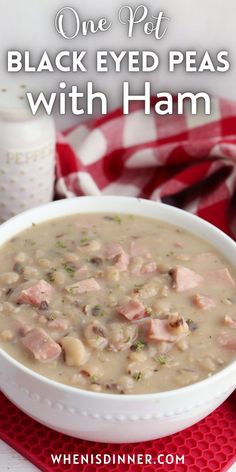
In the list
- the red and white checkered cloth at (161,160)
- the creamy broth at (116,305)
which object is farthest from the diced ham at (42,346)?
the red and white checkered cloth at (161,160)

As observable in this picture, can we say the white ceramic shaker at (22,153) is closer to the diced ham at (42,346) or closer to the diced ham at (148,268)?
the diced ham at (148,268)

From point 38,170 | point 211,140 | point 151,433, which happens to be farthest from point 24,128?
point 151,433

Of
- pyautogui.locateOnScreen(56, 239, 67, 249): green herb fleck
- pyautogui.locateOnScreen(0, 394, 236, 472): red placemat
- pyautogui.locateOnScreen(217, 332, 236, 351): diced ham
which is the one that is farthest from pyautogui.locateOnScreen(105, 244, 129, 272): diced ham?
pyautogui.locateOnScreen(0, 394, 236, 472): red placemat

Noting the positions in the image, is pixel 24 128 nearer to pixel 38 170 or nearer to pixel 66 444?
pixel 38 170

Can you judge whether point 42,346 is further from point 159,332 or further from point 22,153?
point 22,153

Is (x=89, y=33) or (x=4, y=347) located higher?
(x=89, y=33)
